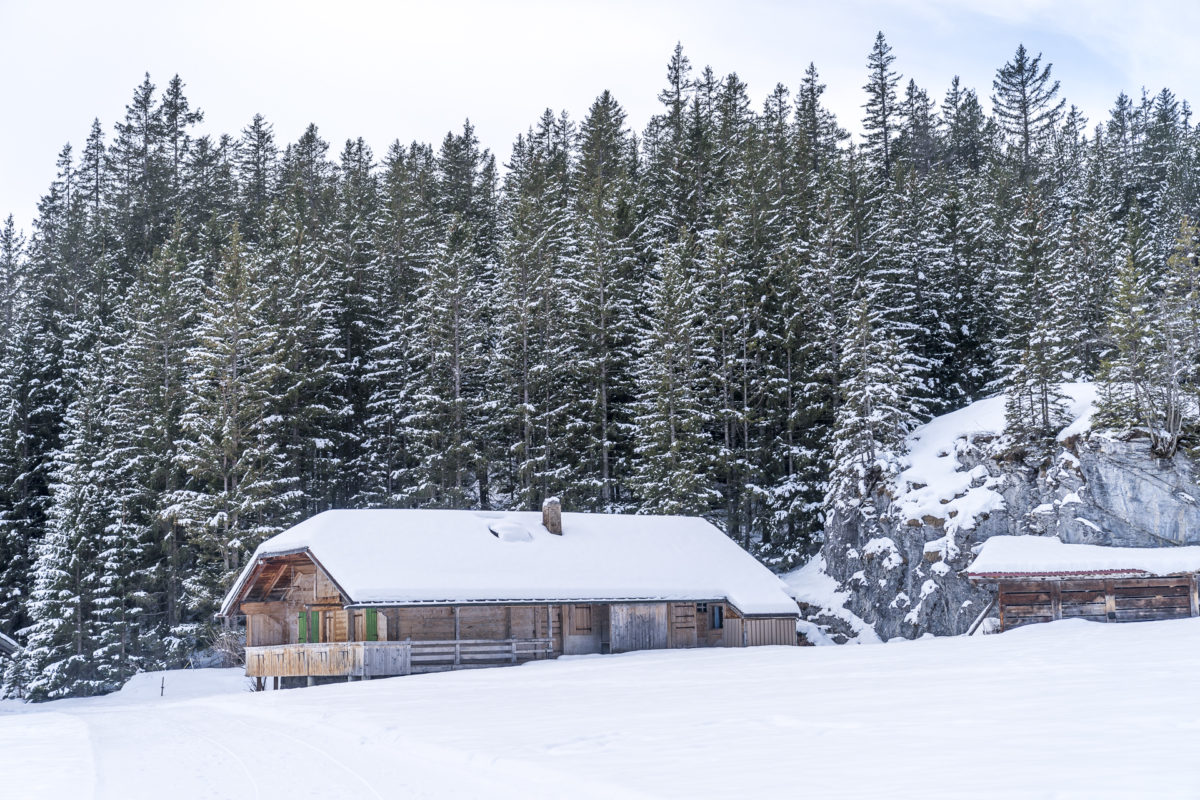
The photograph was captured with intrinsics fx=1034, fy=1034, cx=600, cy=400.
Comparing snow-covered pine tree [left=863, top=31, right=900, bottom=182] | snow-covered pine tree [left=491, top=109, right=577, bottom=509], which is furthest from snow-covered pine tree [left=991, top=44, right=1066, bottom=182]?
snow-covered pine tree [left=491, top=109, right=577, bottom=509]

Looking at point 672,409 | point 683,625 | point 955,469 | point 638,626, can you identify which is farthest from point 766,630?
point 672,409

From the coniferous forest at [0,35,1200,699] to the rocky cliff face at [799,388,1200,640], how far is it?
4.06 feet

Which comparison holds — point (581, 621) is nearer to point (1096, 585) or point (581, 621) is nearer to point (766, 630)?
point (766, 630)

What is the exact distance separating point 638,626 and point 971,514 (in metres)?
13.5

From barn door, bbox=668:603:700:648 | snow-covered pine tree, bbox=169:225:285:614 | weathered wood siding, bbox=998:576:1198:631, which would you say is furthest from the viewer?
snow-covered pine tree, bbox=169:225:285:614

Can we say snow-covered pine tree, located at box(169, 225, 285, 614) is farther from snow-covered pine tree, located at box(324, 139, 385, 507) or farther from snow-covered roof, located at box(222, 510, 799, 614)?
snow-covered roof, located at box(222, 510, 799, 614)

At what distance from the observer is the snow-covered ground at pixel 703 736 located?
32.1 feet

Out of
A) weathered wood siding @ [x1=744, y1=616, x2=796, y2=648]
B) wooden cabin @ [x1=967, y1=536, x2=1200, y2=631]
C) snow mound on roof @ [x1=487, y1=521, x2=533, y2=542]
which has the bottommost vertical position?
weathered wood siding @ [x1=744, y1=616, x2=796, y2=648]

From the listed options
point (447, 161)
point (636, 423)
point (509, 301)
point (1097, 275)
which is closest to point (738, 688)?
point (636, 423)

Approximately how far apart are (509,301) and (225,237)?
1926cm

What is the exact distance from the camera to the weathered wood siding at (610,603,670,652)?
3541 centimetres

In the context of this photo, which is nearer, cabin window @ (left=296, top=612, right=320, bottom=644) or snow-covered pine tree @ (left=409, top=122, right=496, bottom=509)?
cabin window @ (left=296, top=612, right=320, bottom=644)

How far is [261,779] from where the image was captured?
42.7 ft

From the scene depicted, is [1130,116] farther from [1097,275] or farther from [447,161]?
[447,161]
